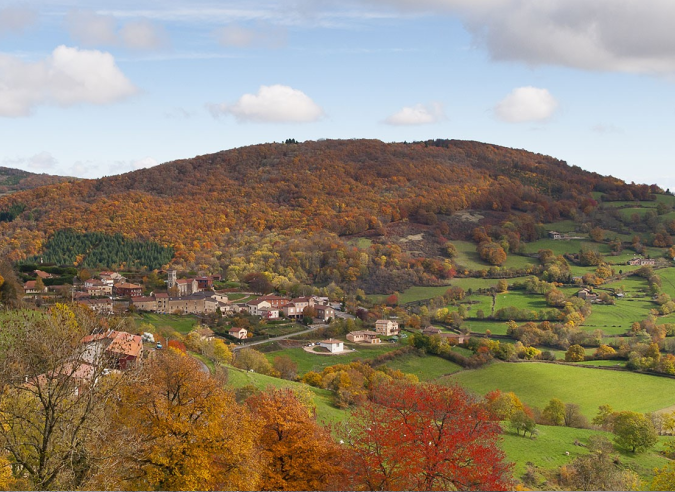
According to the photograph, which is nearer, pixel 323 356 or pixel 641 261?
pixel 323 356

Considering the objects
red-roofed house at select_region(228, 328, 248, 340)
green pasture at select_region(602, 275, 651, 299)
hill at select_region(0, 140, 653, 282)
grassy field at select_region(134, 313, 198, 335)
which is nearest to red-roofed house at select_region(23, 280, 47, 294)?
grassy field at select_region(134, 313, 198, 335)

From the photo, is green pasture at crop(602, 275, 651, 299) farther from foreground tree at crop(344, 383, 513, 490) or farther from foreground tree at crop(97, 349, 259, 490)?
foreground tree at crop(97, 349, 259, 490)

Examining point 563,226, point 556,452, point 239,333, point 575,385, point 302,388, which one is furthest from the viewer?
point 563,226

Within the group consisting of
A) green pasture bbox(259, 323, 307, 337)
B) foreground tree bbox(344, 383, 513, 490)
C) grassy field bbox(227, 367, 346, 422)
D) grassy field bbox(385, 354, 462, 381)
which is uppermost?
foreground tree bbox(344, 383, 513, 490)

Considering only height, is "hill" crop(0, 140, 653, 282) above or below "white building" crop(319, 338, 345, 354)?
above

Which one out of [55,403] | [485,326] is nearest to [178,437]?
[55,403]

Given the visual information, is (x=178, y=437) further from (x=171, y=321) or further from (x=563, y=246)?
(x=563, y=246)

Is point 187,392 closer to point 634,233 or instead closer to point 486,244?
point 486,244

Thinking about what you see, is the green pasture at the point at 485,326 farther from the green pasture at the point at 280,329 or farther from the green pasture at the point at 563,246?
the green pasture at the point at 563,246
